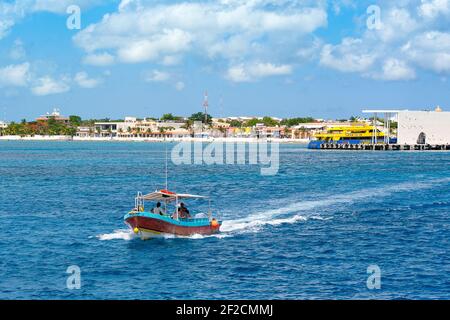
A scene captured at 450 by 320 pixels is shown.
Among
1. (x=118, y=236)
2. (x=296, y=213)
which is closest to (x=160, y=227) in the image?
(x=118, y=236)

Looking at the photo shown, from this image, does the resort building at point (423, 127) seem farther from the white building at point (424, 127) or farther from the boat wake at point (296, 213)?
the boat wake at point (296, 213)

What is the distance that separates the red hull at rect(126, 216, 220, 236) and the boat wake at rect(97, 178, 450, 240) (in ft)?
1.20

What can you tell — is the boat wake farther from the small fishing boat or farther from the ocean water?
the small fishing boat

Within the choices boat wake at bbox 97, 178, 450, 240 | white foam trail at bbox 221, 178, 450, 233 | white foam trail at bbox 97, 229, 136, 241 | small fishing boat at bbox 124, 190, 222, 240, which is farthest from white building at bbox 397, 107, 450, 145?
white foam trail at bbox 97, 229, 136, 241

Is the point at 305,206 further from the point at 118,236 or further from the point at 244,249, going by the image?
the point at 244,249

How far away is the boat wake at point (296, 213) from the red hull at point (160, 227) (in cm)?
37

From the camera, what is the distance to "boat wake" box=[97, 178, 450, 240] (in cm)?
4112

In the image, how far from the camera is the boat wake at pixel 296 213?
41122 mm

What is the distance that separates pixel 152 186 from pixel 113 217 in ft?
101

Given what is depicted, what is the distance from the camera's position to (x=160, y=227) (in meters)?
38.1

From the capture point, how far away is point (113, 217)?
159 ft
